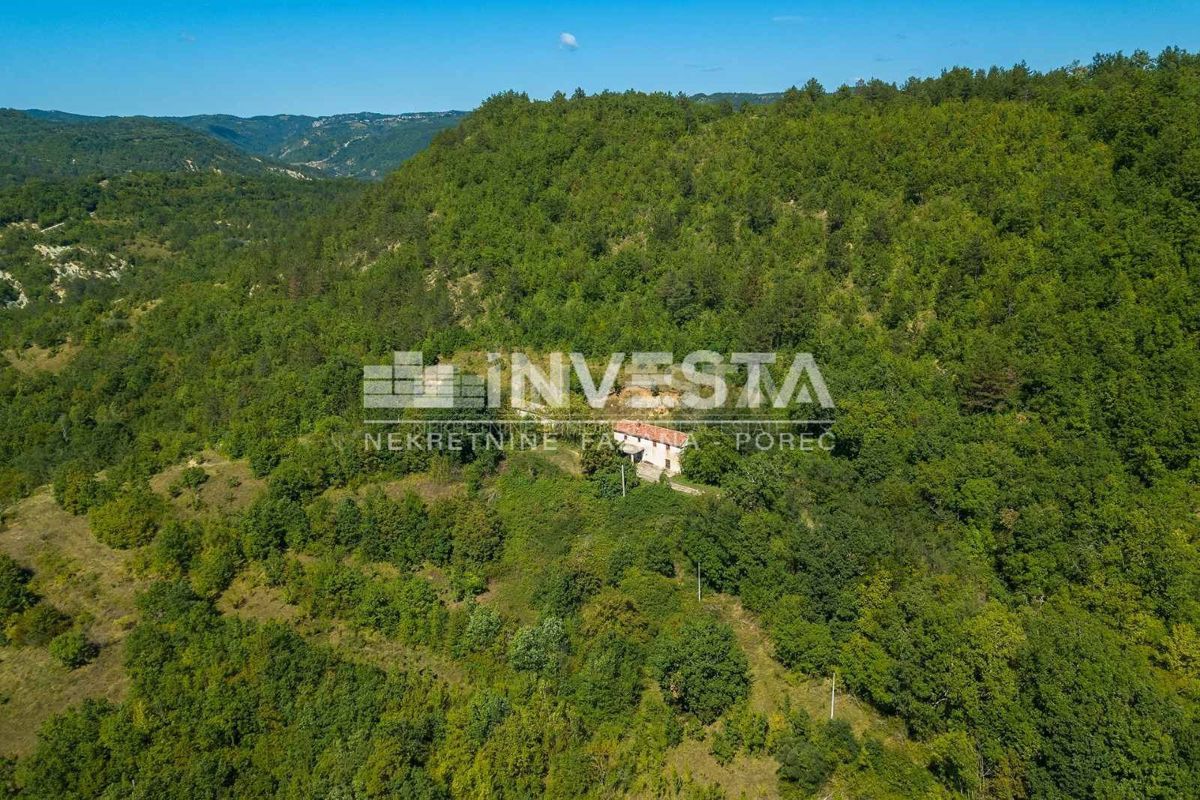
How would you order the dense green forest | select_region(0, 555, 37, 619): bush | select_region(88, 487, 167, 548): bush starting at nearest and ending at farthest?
the dense green forest < select_region(0, 555, 37, 619): bush < select_region(88, 487, 167, 548): bush

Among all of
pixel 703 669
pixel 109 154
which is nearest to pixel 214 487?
pixel 703 669

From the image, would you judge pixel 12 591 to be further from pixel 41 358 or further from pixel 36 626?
pixel 41 358

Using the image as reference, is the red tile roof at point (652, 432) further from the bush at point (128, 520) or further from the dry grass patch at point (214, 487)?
the bush at point (128, 520)

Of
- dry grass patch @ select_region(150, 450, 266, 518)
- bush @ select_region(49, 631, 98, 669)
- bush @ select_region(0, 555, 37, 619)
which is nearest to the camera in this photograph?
bush @ select_region(49, 631, 98, 669)

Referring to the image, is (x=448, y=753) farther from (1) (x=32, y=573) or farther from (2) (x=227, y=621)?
(1) (x=32, y=573)

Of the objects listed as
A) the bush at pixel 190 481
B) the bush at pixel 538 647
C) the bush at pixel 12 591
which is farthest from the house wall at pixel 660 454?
the bush at pixel 12 591

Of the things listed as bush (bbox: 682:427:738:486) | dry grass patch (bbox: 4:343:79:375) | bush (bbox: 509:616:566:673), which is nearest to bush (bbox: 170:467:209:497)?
bush (bbox: 509:616:566:673)

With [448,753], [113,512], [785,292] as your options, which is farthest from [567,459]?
[113,512]

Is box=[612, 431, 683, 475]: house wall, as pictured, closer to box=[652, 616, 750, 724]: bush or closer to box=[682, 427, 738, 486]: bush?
box=[682, 427, 738, 486]: bush
